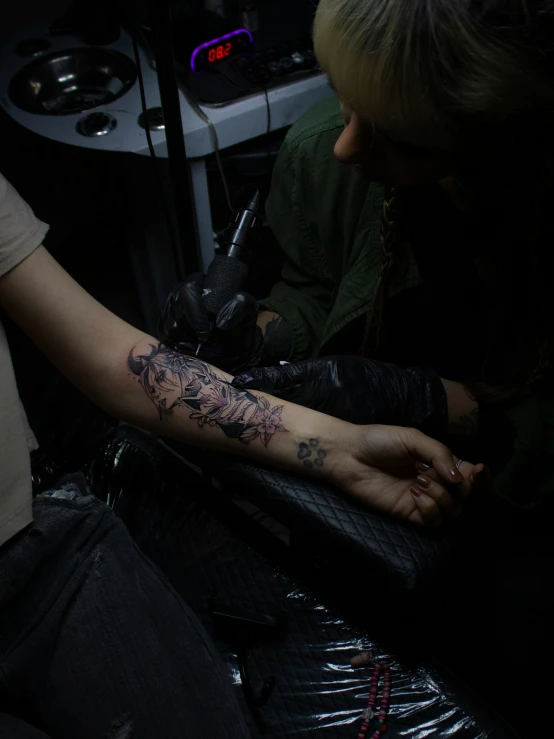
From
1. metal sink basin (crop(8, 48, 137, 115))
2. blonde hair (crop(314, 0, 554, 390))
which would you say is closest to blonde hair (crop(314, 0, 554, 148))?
blonde hair (crop(314, 0, 554, 390))

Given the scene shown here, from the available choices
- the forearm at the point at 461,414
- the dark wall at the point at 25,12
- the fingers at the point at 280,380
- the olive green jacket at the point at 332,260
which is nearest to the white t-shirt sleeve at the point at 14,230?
the fingers at the point at 280,380

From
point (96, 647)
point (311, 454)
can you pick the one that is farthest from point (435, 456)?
point (96, 647)

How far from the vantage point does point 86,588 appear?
86 centimetres

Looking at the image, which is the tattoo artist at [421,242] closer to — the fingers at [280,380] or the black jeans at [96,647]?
the fingers at [280,380]

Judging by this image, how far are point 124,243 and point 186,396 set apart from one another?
1302 millimetres

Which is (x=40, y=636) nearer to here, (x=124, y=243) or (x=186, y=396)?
(x=186, y=396)

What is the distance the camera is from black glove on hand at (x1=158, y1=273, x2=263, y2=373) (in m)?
1.03

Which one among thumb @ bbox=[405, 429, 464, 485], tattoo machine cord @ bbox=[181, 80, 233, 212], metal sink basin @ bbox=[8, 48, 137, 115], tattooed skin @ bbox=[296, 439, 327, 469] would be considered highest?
metal sink basin @ bbox=[8, 48, 137, 115]

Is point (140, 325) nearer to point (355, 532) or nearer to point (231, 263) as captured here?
point (231, 263)

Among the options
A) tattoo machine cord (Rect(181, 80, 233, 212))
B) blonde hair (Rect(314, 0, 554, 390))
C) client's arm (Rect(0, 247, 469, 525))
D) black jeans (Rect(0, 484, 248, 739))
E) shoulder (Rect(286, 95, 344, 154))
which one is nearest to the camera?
blonde hair (Rect(314, 0, 554, 390))

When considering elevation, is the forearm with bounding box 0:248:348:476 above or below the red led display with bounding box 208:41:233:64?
below

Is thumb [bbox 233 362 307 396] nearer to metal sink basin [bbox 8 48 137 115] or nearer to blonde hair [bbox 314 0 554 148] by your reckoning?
blonde hair [bbox 314 0 554 148]

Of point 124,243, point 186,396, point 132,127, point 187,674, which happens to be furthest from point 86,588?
point 124,243

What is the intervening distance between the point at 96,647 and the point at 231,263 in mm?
605
